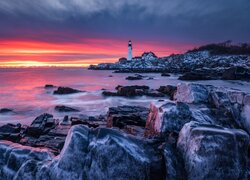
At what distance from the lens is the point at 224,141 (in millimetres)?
3035

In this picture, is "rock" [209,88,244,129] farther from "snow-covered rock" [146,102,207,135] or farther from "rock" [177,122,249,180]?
"rock" [177,122,249,180]

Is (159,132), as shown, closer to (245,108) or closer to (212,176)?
(212,176)

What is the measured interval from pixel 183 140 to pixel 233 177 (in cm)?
73

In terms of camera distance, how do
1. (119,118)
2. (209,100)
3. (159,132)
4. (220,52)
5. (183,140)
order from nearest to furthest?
(183,140), (159,132), (209,100), (119,118), (220,52)

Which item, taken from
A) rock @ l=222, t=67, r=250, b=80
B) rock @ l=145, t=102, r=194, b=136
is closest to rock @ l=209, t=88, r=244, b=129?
rock @ l=145, t=102, r=194, b=136

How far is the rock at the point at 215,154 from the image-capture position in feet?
9.56

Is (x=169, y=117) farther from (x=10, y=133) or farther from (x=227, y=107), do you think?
(x=10, y=133)

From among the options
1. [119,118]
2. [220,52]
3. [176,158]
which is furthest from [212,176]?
[220,52]

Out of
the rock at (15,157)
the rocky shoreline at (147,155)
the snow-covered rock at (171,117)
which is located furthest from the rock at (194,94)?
the rock at (15,157)

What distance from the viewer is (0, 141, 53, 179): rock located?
3541 mm

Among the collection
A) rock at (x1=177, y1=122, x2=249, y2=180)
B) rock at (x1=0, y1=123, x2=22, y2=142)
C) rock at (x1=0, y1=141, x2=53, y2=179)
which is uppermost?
rock at (x1=177, y1=122, x2=249, y2=180)

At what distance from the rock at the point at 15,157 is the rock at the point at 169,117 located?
180cm

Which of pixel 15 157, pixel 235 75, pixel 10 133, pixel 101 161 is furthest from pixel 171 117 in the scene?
pixel 235 75

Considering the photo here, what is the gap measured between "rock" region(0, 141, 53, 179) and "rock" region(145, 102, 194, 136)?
5.90 feet
